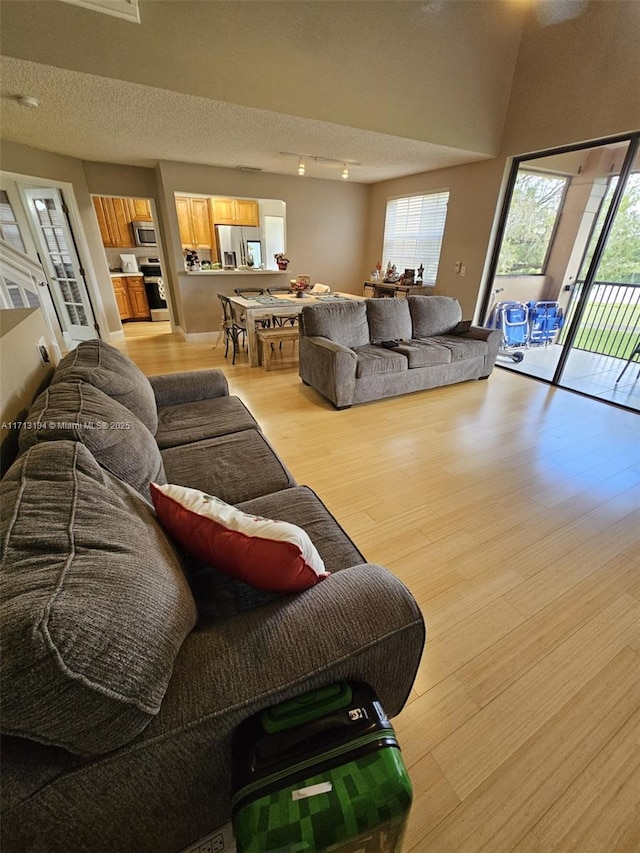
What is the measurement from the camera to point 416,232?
18.5 feet

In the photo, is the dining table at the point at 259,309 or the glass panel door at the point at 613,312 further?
the dining table at the point at 259,309

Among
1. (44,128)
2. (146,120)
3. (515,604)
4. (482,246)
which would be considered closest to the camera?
(515,604)

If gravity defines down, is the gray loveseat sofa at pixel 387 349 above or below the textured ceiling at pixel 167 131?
below

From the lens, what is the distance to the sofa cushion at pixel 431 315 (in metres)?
4.03

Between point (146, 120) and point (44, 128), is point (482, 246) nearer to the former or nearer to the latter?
point (146, 120)

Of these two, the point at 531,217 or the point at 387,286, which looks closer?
the point at 531,217

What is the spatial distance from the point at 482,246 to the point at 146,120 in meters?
3.85

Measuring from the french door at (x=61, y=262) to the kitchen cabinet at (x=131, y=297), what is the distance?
1.55 meters

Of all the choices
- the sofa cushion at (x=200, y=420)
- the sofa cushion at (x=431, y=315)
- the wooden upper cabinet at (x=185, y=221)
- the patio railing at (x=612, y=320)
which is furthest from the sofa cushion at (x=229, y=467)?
the wooden upper cabinet at (x=185, y=221)

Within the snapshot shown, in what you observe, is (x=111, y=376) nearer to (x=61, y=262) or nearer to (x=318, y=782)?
(x=318, y=782)

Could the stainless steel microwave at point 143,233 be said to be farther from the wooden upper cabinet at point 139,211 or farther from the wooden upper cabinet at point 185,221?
the wooden upper cabinet at point 185,221

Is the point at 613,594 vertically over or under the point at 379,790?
under

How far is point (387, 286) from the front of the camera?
582cm

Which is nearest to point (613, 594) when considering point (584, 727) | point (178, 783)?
point (584, 727)
